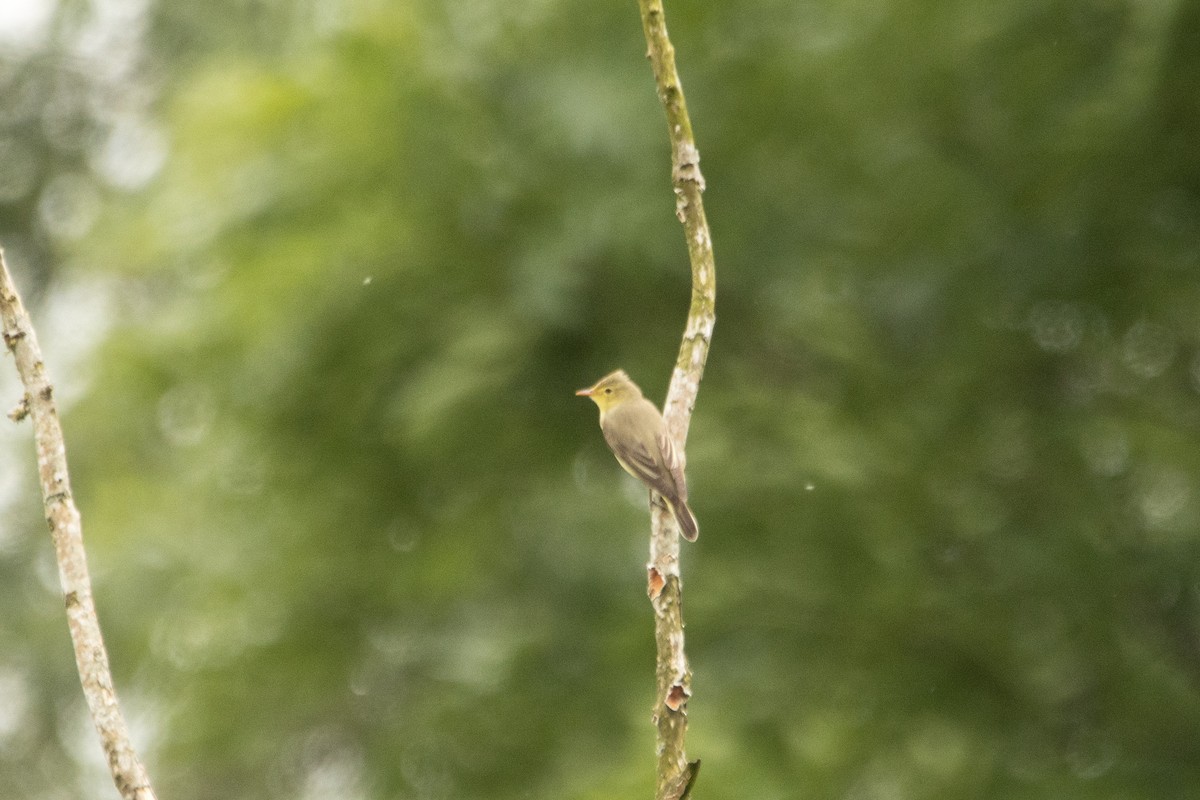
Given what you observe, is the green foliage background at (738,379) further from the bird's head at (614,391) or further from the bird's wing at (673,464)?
the bird's wing at (673,464)

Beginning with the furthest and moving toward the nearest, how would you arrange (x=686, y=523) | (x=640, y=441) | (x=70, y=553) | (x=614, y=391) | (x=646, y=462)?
(x=614, y=391) < (x=686, y=523) < (x=640, y=441) < (x=646, y=462) < (x=70, y=553)

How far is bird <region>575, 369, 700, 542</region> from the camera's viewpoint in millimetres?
3516

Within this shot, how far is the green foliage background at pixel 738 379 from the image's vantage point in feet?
20.6

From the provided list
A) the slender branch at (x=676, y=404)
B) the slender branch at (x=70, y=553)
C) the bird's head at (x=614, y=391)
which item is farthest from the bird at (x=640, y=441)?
the slender branch at (x=70, y=553)

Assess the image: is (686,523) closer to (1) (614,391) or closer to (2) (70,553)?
(1) (614,391)

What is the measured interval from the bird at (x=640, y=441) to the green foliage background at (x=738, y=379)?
1.50m

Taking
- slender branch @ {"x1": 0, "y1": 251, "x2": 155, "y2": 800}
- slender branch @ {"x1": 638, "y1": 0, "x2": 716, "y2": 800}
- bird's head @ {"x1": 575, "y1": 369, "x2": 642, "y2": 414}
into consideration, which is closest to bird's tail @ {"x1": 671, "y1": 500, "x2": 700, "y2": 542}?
bird's head @ {"x1": 575, "y1": 369, "x2": 642, "y2": 414}

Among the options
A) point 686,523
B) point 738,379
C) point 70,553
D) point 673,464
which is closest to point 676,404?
point 673,464

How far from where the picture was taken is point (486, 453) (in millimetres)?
6867

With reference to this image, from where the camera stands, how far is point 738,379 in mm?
6820

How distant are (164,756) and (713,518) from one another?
3.09 meters

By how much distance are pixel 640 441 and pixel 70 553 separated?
1925mm

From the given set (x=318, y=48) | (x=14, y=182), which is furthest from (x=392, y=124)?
(x=14, y=182)

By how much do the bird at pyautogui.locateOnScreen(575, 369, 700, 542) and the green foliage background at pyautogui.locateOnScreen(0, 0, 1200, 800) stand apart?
4.93ft
